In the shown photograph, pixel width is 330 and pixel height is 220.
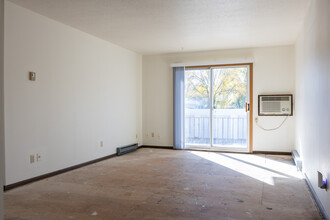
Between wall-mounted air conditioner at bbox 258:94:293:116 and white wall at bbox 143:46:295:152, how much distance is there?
127mm

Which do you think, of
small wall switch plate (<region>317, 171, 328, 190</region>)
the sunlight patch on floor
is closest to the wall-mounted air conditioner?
the sunlight patch on floor

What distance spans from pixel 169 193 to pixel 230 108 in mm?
3378

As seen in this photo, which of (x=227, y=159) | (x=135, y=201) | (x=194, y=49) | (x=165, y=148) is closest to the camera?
(x=135, y=201)

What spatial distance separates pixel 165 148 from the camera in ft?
21.3

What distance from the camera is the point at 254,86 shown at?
5797 mm

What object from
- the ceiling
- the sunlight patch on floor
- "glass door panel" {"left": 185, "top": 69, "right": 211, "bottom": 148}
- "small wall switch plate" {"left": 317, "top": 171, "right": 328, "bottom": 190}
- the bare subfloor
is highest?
the ceiling

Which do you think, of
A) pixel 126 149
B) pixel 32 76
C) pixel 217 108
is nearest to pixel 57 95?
pixel 32 76

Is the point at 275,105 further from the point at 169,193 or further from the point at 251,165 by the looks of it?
the point at 169,193

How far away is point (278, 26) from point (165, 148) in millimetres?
3668

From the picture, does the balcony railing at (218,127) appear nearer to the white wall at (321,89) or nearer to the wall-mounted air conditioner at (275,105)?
Answer: the wall-mounted air conditioner at (275,105)

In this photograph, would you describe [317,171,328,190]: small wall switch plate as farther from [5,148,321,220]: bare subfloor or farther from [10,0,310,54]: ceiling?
[10,0,310,54]: ceiling

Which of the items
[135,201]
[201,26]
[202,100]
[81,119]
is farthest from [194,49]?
[135,201]

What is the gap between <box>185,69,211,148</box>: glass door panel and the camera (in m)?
6.23

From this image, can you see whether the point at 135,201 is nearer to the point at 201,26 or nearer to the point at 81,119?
the point at 81,119
